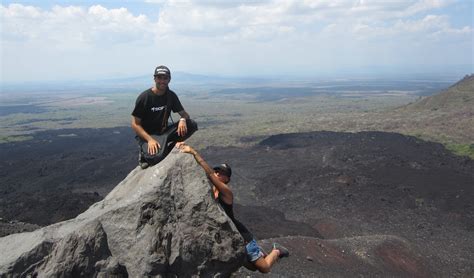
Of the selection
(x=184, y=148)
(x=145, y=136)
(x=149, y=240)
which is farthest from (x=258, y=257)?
(x=145, y=136)

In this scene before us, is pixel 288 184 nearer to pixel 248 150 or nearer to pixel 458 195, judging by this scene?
pixel 458 195

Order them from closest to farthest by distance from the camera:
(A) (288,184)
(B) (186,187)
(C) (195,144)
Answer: (B) (186,187) < (A) (288,184) < (C) (195,144)

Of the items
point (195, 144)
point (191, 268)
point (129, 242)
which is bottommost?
point (195, 144)

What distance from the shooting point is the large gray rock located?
6848 mm

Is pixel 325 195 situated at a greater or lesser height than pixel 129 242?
lesser

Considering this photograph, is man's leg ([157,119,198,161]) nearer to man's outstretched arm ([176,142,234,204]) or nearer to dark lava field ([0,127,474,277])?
man's outstretched arm ([176,142,234,204])

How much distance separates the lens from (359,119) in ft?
234

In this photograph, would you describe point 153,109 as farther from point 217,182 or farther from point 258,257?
point 258,257

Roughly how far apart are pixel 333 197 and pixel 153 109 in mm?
24381

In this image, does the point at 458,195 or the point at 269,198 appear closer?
the point at 458,195

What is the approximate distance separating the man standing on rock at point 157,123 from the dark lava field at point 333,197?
7114mm

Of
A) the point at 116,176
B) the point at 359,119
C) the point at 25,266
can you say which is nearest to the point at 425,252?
the point at 25,266

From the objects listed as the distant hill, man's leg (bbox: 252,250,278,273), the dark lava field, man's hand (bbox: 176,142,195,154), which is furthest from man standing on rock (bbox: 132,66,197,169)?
the distant hill

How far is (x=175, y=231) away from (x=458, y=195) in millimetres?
27753
